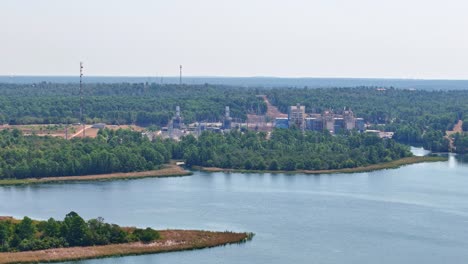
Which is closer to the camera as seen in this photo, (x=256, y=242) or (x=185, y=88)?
(x=256, y=242)

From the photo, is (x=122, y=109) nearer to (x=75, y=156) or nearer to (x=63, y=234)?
(x=75, y=156)

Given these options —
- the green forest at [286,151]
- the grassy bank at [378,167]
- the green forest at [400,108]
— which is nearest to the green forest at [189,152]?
the green forest at [286,151]

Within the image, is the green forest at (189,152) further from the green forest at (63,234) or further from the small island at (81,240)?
the green forest at (63,234)

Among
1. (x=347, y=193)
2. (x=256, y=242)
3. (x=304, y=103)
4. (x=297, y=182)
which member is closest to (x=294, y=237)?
(x=256, y=242)

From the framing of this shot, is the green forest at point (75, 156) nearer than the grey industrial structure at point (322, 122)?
Yes

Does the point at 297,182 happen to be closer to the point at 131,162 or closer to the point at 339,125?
the point at 131,162

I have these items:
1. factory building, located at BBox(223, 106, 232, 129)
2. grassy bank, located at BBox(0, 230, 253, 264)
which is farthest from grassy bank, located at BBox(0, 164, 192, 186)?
factory building, located at BBox(223, 106, 232, 129)
